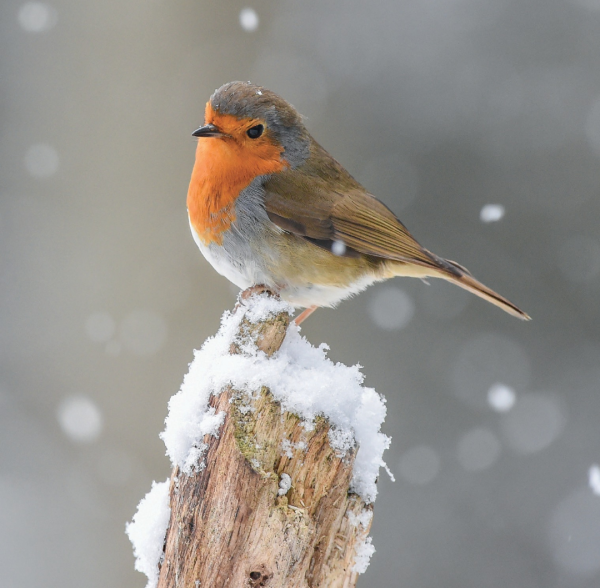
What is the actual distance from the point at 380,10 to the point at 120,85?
7.21 feet

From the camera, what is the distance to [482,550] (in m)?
4.65

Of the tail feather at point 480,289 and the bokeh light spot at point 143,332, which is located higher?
the bokeh light spot at point 143,332

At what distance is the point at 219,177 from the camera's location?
3025 mm

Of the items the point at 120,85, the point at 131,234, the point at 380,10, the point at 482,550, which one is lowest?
the point at 482,550

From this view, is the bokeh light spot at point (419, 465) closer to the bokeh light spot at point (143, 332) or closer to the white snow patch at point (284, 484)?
the bokeh light spot at point (143, 332)

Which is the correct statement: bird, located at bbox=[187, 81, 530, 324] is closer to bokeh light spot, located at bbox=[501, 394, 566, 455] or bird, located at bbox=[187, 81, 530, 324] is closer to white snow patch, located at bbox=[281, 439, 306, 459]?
white snow patch, located at bbox=[281, 439, 306, 459]

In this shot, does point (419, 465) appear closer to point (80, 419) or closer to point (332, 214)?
point (332, 214)

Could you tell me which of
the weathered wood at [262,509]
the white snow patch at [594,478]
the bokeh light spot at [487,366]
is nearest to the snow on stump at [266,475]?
the weathered wood at [262,509]

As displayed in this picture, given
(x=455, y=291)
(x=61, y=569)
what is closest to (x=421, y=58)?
(x=455, y=291)

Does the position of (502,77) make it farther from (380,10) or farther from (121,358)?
(121,358)

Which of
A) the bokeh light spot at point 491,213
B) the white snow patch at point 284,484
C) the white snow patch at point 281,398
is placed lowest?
the white snow patch at point 284,484

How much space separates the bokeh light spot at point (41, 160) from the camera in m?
4.90

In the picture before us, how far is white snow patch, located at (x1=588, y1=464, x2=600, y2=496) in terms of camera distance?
4547 mm

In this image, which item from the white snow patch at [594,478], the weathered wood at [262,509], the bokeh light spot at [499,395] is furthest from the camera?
the bokeh light spot at [499,395]
